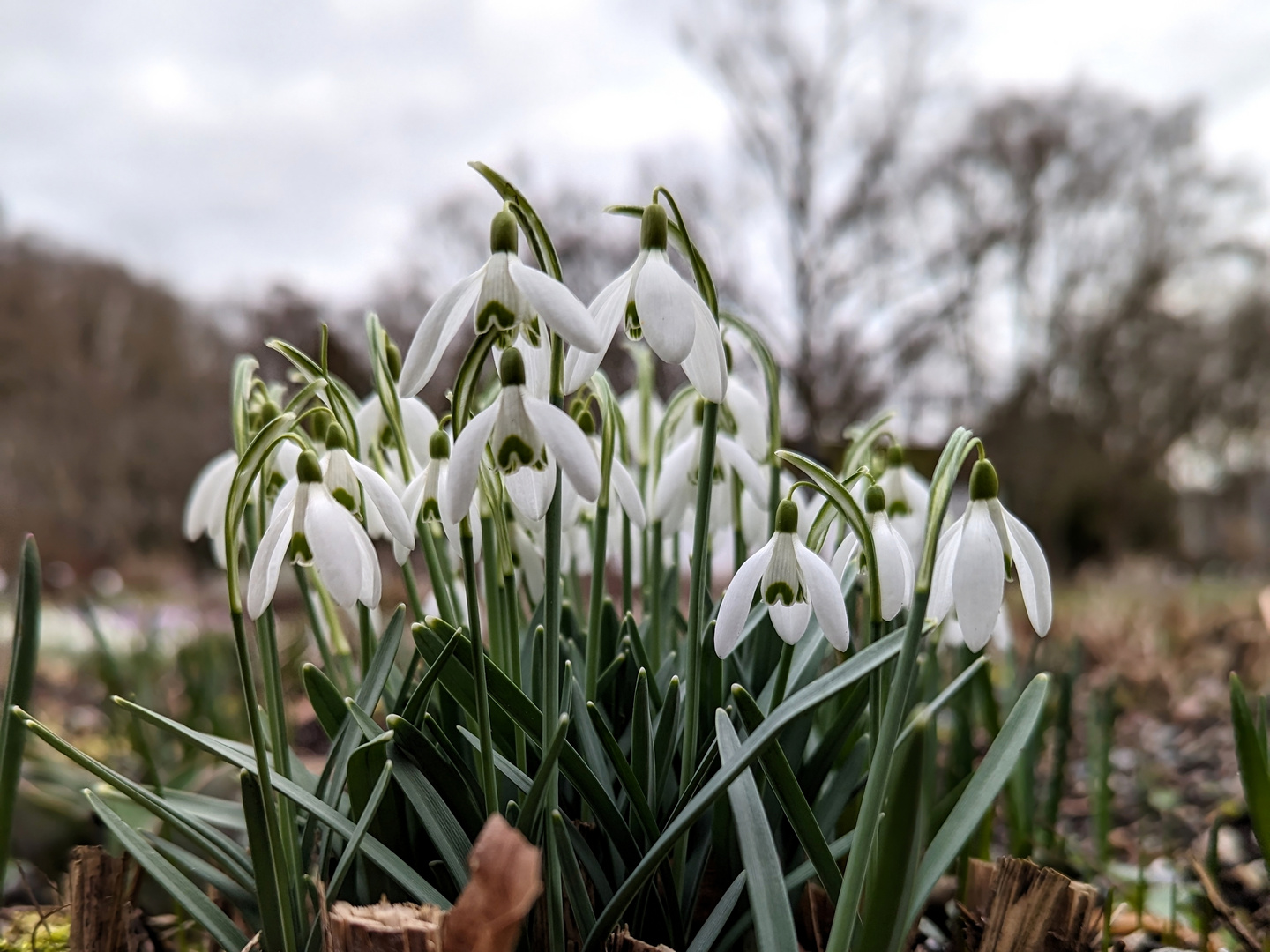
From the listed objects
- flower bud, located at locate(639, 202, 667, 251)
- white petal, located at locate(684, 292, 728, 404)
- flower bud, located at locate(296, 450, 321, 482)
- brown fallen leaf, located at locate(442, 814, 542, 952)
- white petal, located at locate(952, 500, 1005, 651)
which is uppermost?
flower bud, located at locate(639, 202, 667, 251)

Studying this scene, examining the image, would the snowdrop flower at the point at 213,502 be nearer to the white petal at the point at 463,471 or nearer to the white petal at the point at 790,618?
the white petal at the point at 463,471

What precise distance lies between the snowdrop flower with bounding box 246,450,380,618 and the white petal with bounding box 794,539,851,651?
15.4 inches

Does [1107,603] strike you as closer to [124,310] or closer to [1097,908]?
[1097,908]

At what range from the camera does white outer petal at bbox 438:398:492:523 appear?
0.67 meters

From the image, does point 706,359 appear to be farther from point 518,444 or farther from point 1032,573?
point 1032,573

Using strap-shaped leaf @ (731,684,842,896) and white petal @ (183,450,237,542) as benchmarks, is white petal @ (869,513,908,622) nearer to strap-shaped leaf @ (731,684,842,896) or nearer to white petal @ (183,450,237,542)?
strap-shaped leaf @ (731,684,842,896)

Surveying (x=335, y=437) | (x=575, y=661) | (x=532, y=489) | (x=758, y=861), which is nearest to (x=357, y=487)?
(x=335, y=437)

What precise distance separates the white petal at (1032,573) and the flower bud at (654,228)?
39 cm

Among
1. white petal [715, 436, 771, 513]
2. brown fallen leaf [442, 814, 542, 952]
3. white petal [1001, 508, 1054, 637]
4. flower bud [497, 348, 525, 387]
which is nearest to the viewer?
brown fallen leaf [442, 814, 542, 952]

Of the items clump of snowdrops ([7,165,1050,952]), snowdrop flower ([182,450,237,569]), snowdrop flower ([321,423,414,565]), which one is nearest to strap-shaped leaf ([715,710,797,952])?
clump of snowdrops ([7,165,1050,952])

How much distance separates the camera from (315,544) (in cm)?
78

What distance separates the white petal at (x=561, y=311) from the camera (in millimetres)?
660

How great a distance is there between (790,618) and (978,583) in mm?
172

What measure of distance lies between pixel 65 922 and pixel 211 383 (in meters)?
13.4
